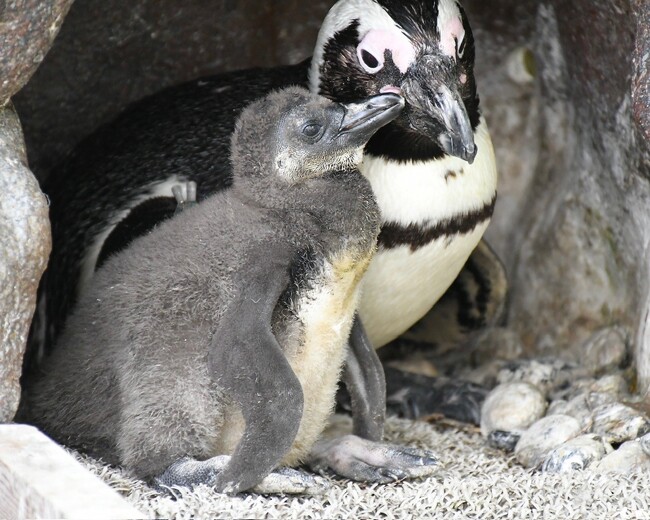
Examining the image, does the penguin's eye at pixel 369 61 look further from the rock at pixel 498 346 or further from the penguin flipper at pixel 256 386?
the rock at pixel 498 346

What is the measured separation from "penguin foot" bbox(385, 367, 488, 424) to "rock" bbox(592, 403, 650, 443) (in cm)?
41

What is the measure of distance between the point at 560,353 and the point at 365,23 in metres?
1.26

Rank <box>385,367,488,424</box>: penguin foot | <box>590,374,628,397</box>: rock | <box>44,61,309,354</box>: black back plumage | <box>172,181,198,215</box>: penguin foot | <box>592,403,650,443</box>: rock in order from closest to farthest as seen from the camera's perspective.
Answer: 1. <box>592,403,650,443</box>: rock
2. <box>172,181,198,215</box>: penguin foot
3. <box>44,61,309,354</box>: black back plumage
4. <box>590,374,628,397</box>: rock
5. <box>385,367,488,424</box>: penguin foot

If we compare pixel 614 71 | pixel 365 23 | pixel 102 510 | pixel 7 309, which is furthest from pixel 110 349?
pixel 614 71

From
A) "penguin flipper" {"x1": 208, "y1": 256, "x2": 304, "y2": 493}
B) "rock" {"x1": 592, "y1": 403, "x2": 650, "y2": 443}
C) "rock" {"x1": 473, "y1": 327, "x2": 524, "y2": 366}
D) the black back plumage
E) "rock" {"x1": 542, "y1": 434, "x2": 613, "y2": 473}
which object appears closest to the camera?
"penguin flipper" {"x1": 208, "y1": 256, "x2": 304, "y2": 493}

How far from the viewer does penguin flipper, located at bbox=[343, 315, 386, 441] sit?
2.51 meters

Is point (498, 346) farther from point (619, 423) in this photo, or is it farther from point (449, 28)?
point (449, 28)

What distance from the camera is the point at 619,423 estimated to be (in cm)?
257

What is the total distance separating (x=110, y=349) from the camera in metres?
2.19

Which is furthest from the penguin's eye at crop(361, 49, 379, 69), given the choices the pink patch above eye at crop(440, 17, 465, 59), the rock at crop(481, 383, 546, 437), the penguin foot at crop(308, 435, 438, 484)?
the rock at crop(481, 383, 546, 437)

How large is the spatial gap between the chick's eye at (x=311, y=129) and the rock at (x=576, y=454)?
85cm

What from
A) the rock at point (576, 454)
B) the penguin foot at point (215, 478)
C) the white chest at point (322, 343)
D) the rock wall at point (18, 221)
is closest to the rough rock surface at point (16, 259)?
the rock wall at point (18, 221)

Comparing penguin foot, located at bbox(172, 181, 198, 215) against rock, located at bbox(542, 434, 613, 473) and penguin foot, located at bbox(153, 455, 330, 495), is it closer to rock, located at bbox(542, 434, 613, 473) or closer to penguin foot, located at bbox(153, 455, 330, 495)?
penguin foot, located at bbox(153, 455, 330, 495)

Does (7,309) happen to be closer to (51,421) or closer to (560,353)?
(51,421)
